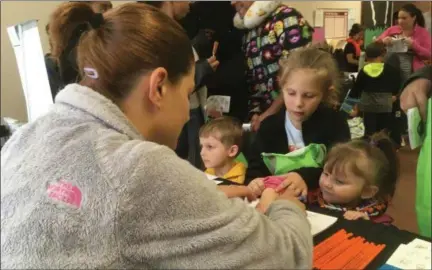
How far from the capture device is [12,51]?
1.65 m

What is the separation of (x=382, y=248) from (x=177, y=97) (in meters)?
0.38

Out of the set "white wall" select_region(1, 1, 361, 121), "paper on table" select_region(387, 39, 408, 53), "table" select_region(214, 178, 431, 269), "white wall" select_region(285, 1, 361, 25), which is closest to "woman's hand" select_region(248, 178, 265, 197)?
"table" select_region(214, 178, 431, 269)

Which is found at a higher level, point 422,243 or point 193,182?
point 193,182

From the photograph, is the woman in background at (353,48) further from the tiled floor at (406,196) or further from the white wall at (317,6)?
the tiled floor at (406,196)

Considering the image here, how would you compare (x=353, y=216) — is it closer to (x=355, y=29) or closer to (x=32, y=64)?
(x=355, y=29)

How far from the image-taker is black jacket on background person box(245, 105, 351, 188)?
1.07m

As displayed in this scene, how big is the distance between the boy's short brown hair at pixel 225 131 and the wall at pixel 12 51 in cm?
Answer: 66

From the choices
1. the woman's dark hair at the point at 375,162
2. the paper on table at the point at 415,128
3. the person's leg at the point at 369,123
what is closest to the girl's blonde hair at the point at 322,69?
the person's leg at the point at 369,123

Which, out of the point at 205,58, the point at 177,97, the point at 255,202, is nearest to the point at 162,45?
the point at 177,97

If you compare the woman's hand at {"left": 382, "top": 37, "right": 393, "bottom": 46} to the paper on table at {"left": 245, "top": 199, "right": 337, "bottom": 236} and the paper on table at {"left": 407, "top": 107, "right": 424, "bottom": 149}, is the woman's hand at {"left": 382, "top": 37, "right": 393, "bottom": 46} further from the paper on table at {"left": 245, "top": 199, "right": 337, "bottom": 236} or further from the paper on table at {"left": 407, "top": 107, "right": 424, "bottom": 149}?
the paper on table at {"left": 245, "top": 199, "right": 337, "bottom": 236}

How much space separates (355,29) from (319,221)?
0.54 metres

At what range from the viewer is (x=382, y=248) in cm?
63

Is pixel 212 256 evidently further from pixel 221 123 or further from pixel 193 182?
pixel 221 123

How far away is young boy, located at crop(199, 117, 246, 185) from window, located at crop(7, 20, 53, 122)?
481 mm
